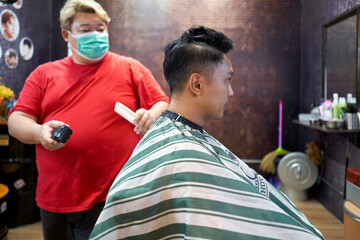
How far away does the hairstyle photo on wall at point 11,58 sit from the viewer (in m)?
3.53

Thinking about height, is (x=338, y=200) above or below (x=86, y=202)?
below

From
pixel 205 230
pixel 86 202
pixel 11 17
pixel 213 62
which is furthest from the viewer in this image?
pixel 11 17

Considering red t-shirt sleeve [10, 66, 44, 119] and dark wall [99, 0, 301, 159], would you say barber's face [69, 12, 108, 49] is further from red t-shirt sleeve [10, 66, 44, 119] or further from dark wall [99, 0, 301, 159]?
dark wall [99, 0, 301, 159]

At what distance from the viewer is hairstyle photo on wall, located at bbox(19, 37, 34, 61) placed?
3.74m

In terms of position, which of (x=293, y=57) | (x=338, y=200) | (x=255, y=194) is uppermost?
(x=293, y=57)

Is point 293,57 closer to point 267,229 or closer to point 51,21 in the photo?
point 51,21

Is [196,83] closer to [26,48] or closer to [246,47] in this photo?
[26,48]

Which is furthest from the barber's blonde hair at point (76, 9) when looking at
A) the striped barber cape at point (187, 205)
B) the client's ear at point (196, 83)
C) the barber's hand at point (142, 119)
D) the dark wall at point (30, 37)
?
the dark wall at point (30, 37)

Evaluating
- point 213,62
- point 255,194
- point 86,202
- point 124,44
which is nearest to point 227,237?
point 255,194

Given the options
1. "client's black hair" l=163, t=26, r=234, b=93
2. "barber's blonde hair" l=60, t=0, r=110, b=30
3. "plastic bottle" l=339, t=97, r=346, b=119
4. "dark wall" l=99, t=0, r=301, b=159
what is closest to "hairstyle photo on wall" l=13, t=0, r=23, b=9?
"dark wall" l=99, t=0, r=301, b=159

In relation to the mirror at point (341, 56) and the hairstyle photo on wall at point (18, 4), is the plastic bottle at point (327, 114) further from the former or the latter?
the hairstyle photo on wall at point (18, 4)

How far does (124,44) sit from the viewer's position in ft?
14.4

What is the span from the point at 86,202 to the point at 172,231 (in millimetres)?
687

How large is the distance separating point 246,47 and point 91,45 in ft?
10.0
